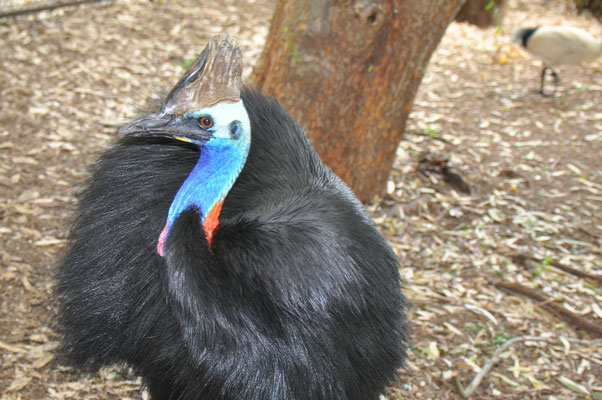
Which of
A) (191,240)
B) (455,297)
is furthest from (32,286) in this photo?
(455,297)

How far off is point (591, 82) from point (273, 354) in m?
4.54

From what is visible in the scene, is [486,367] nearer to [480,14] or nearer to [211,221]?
[211,221]

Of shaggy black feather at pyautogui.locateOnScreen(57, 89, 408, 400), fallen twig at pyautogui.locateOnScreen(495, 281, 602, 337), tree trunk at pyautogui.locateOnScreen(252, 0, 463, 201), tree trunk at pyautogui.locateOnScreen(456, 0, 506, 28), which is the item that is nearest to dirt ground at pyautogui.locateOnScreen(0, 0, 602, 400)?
fallen twig at pyautogui.locateOnScreen(495, 281, 602, 337)

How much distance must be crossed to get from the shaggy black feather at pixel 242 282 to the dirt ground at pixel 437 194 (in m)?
0.40

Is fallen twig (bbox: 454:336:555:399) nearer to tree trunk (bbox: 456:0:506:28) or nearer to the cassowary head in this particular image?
the cassowary head

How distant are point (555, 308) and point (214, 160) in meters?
1.96

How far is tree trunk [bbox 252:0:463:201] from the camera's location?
3006 mm

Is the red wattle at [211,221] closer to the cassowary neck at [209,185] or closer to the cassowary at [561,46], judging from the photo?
the cassowary neck at [209,185]

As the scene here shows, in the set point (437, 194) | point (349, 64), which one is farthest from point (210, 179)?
point (437, 194)

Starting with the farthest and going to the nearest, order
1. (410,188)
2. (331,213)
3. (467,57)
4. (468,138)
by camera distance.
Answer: (467,57)
(468,138)
(410,188)
(331,213)

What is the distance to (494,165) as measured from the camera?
408 cm

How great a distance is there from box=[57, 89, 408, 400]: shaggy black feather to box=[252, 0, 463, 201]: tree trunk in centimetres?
85

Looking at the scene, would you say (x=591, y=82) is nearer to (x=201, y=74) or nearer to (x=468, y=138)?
(x=468, y=138)

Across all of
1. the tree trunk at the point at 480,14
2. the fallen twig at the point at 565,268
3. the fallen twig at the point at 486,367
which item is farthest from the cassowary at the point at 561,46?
the fallen twig at the point at 486,367
